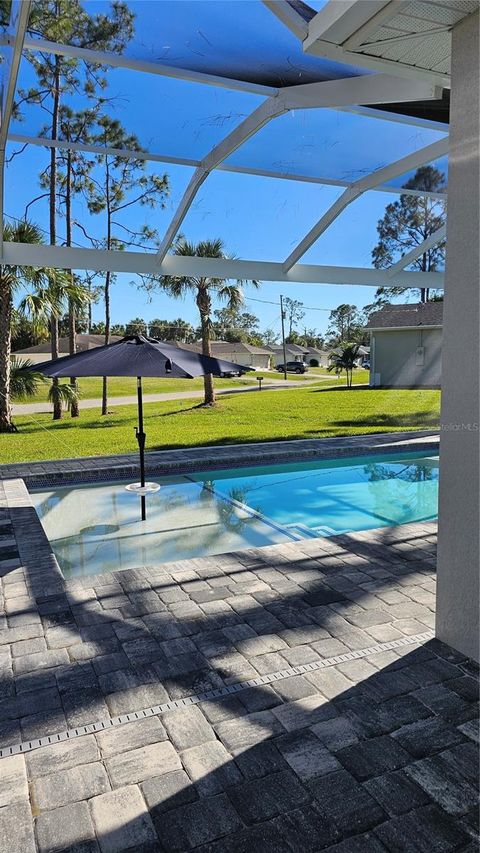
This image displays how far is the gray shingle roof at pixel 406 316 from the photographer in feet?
60.2

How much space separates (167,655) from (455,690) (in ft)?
5.30

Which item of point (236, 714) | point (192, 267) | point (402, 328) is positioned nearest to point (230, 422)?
point (402, 328)

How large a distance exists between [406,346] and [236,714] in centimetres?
1921

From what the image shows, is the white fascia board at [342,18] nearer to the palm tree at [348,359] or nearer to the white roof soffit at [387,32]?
the white roof soffit at [387,32]

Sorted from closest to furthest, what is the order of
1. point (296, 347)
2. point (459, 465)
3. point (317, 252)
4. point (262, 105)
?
point (459, 465) < point (262, 105) < point (317, 252) < point (296, 347)

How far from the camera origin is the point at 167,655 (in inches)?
131

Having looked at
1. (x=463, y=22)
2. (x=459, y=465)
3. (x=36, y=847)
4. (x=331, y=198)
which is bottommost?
(x=36, y=847)

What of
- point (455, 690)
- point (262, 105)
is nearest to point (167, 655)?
point (455, 690)

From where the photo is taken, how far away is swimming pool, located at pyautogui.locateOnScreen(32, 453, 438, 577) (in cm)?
623

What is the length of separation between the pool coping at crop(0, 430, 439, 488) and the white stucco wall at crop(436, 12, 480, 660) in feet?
20.6

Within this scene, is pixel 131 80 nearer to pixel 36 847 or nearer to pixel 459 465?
pixel 459 465

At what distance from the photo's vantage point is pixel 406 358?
68.3ft

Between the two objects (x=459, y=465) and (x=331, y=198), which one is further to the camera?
(x=331, y=198)

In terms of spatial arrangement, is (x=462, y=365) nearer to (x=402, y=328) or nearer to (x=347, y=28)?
(x=347, y=28)
